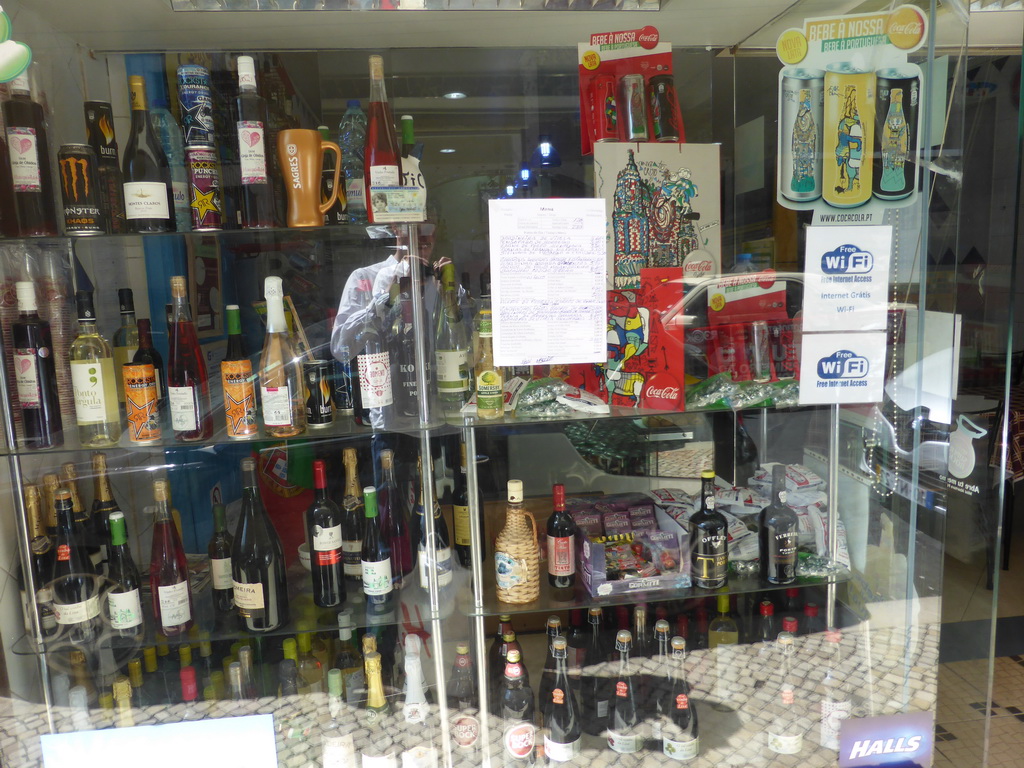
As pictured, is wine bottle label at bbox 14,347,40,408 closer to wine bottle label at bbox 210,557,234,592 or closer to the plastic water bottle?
wine bottle label at bbox 210,557,234,592

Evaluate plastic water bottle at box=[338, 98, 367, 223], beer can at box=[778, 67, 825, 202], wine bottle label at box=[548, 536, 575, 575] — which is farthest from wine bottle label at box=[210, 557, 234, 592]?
beer can at box=[778, 67, 825, 202]

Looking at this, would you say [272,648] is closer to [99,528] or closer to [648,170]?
[99,528]

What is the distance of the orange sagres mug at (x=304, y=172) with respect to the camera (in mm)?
1442

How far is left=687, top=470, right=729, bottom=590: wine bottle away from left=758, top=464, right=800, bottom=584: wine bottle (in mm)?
90

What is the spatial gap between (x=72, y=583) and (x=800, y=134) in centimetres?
198

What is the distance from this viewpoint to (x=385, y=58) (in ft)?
5.24

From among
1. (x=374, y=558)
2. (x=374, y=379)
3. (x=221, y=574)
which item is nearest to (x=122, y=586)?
(x=221, y=574)

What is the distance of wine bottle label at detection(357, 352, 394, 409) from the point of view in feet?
4.93

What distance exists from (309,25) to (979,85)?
1.76m

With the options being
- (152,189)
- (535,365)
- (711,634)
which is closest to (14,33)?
(152,189)

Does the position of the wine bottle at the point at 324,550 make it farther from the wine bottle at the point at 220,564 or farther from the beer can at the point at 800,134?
the beer can at the point at 800,134

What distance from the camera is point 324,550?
1.63 meters

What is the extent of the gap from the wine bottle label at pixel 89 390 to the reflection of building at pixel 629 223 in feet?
3.74

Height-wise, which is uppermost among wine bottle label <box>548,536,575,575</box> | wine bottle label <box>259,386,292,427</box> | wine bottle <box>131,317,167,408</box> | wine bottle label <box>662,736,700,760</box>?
wine bottle <box>131,317,167,408</box>
